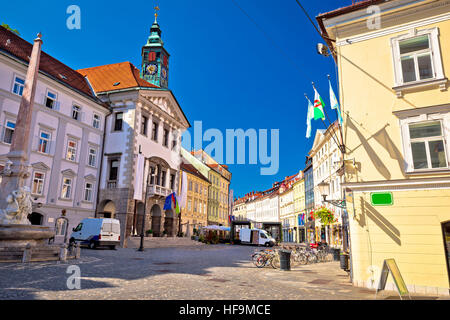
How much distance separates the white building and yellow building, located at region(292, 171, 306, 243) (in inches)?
1695

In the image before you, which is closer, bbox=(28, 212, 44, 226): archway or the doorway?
the doorway

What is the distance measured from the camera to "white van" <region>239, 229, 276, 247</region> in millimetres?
41062

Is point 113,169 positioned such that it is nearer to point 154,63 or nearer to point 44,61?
point 44,61

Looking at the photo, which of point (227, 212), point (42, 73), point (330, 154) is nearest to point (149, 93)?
point (42, 73)

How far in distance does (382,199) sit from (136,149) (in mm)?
25509

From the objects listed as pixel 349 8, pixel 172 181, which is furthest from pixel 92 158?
pixel 349 8

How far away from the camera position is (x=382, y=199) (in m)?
9.73

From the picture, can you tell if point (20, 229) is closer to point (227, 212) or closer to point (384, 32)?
point (384, 32)

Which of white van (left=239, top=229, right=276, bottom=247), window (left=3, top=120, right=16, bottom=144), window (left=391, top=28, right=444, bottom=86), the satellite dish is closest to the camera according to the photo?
window (left=391, top=28, right=444, bottom=86)

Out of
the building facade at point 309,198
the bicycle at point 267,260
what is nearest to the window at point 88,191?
the bicycle at point 267,260

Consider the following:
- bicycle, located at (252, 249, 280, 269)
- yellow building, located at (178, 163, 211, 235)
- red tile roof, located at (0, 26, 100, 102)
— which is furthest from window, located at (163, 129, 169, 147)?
bicycle, located at (252, 249, 280, 269)

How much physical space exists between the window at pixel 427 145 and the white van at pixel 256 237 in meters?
32.9

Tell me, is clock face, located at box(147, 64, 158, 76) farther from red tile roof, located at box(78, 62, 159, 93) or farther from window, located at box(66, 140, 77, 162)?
window, located at box(66, 140, 77, 162)
